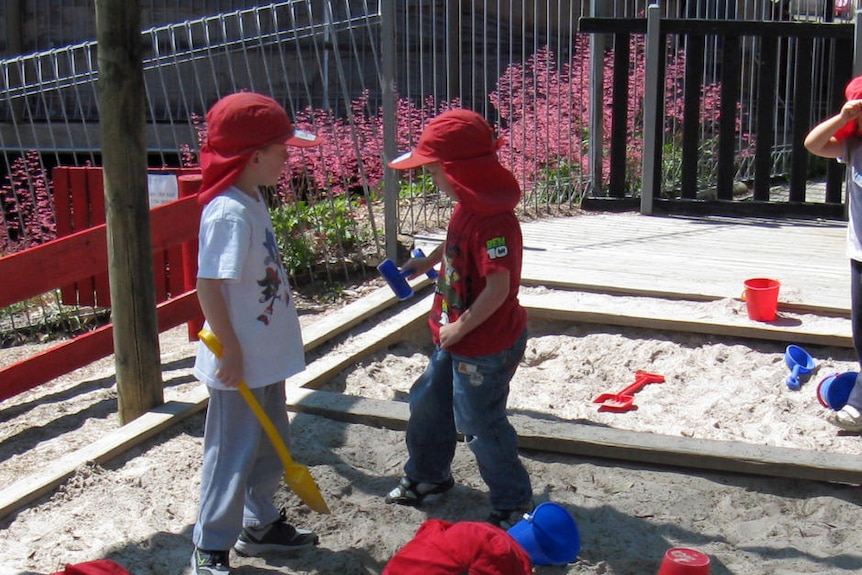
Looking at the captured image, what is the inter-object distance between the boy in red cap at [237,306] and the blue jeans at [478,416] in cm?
53

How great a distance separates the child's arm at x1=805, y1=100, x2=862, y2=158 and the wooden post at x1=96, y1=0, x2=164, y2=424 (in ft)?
8.49

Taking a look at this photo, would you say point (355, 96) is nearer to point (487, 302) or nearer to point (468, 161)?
point (468, 161)

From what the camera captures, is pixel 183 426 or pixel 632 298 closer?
pixel 183 426

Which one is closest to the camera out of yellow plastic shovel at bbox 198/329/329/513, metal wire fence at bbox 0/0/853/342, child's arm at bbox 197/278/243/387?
child's arm at bbox 197/278/243/387

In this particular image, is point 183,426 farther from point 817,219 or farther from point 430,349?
point 817,219

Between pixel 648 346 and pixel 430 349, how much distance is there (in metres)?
1.09

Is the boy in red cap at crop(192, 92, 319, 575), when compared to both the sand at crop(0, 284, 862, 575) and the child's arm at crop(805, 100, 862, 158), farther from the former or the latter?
the child's arm at crop(805, 100, 862, 158)

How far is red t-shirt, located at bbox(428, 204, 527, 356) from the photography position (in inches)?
128

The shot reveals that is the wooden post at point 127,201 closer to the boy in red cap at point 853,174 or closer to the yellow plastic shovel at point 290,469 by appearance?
the yellow plastic shovel at point 290,469

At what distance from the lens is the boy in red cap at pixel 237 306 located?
10.0ft

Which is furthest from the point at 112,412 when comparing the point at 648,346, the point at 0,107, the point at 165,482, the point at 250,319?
the point at 0,107

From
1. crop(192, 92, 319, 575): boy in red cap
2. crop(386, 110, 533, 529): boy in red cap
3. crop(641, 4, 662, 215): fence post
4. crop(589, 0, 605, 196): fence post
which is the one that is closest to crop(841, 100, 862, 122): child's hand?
crop(386, 110, 533, 529): boy in red cap

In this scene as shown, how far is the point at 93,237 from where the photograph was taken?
5.30 m

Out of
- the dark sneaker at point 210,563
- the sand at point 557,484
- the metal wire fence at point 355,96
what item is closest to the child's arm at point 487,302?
the sand at point 557,484
